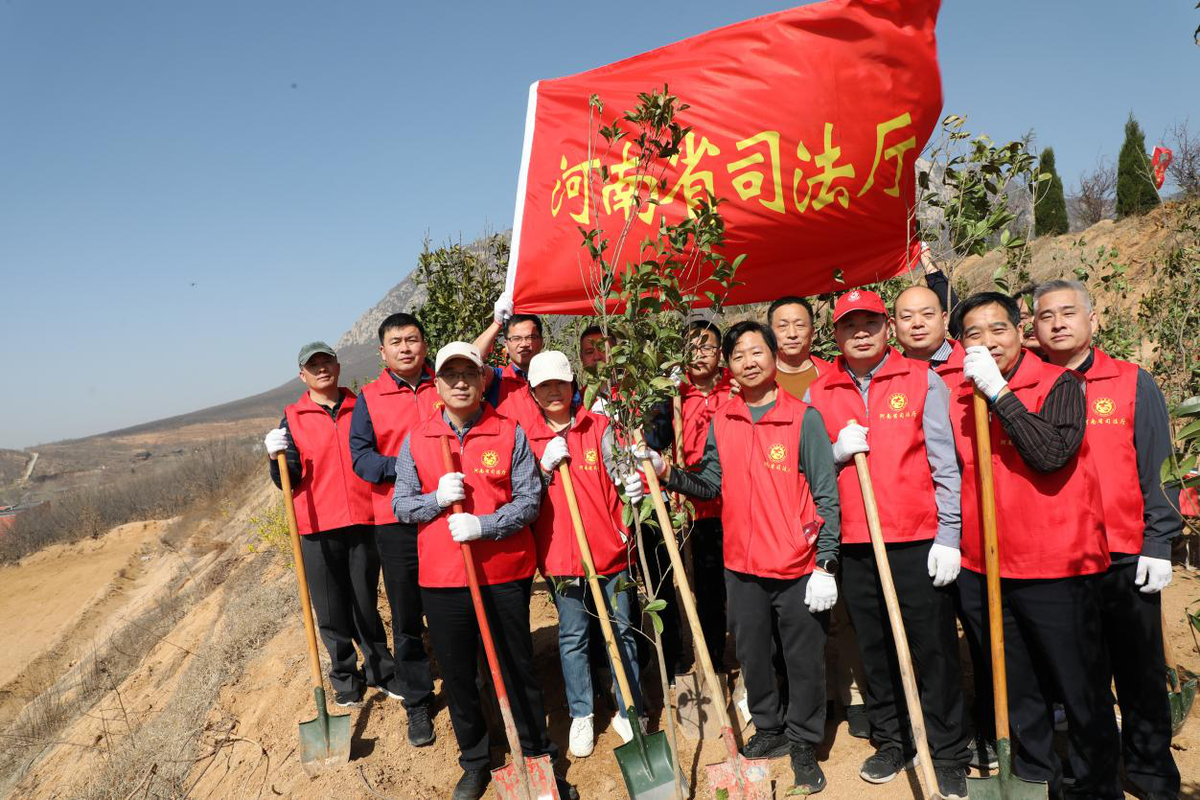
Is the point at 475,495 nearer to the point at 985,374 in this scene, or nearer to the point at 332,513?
the point at 332,513

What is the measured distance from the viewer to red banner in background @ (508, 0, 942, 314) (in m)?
4.34

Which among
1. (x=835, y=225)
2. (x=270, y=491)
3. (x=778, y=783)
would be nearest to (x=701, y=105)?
(x=835, y=225)

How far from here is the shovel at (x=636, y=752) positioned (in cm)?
360

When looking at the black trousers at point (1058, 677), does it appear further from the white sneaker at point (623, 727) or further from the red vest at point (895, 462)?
the white sneaker at point (623, 727)

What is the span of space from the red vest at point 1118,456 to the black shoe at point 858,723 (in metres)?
1.64

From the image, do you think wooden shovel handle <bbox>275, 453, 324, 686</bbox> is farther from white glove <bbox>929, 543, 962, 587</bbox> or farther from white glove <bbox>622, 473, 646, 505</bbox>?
white glove <bbox>929, 543, 962, 587</bbox>

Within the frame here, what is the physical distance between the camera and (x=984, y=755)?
144 inches

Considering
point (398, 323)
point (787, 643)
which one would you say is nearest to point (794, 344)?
point (787, 643)

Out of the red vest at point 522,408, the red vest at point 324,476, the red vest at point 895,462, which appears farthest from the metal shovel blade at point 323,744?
the red vest at point 895,462

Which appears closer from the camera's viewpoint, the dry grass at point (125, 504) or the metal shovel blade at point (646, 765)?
the metal shovel blade at point (646, 765)

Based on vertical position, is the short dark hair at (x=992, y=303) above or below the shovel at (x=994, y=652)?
above

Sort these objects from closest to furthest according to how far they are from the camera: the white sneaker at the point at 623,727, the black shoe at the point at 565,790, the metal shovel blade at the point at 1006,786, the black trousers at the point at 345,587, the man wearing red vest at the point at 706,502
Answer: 1. the metal shovel blade at the point at 1006,786
2. the black shoe at the point at 565,790
3. the white sneaker at the point at 623,727
4. the man wearing red vest at the point at 706,502
5. the black trousers at the point at 345,587

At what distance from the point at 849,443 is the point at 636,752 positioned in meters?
1.94

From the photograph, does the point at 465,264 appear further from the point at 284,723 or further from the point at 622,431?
the point at 284,723
